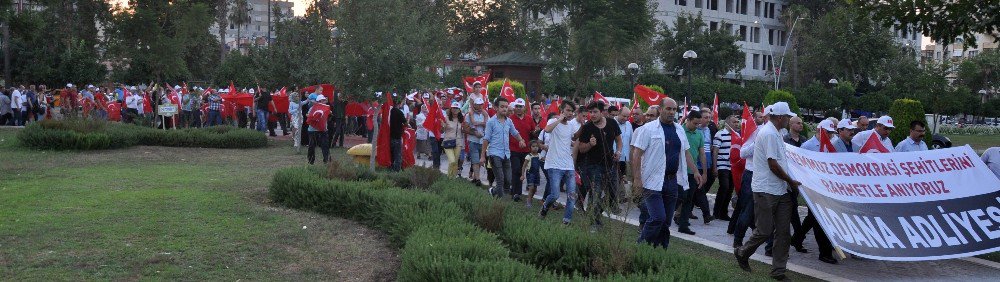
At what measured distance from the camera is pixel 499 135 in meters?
13.7

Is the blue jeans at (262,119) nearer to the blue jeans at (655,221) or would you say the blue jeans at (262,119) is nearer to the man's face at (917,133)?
the man's face at (917,133)

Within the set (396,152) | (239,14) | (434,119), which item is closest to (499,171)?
(396,152)

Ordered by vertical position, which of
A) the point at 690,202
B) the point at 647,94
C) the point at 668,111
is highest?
the point at 647,94

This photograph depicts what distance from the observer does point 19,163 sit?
17.7 metres

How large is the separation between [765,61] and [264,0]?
105 metres

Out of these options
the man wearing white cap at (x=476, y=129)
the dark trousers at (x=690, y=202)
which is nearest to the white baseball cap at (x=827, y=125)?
the dark trousers at (x=690, y=202)

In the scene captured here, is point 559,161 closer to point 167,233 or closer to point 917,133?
point 917,133

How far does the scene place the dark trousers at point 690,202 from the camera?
38.4 ft

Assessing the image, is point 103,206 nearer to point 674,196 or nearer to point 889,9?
point 674,196

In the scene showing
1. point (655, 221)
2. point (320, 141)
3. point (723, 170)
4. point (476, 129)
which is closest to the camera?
point (655, 221)

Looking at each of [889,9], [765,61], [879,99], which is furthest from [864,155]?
[765,61]

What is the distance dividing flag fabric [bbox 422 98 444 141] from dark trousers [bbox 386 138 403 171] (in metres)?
1.58

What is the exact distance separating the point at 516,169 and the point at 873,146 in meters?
→ 4.76

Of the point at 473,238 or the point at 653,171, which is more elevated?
the point at 653,171
